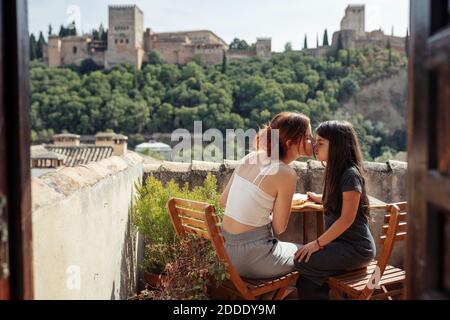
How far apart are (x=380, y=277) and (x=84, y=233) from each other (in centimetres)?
136

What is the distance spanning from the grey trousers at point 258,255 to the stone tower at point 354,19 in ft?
191

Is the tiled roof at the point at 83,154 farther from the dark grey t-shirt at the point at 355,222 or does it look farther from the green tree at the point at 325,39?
the green tree at the point at 325,39

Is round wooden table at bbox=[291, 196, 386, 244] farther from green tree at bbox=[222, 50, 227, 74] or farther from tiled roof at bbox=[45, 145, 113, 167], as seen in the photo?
green tree at bbox=[222, 50, 227, 74]

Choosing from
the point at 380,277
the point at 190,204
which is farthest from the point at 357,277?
the point at 190,204

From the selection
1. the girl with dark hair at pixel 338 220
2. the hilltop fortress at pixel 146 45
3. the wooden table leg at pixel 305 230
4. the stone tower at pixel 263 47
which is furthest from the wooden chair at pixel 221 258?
the stone tower at pixel 263 47

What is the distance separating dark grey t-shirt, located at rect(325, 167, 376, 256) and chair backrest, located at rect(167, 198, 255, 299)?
54cm

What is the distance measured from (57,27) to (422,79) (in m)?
61.5

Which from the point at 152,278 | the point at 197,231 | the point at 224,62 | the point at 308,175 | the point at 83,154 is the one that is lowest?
the point at 83,154

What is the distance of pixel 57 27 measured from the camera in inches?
2219

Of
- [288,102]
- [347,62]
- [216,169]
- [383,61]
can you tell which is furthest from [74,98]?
[216,169]

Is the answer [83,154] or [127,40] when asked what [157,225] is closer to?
[83,154]

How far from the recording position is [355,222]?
2164 mm

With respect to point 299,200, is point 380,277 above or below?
below
